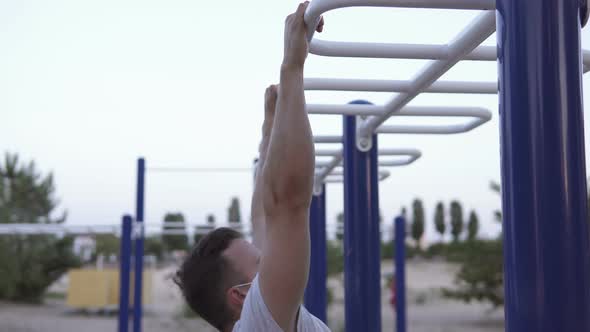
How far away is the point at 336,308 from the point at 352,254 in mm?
11820

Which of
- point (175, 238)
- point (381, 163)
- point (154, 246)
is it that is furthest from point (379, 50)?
point (154, 246)

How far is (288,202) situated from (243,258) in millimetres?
386

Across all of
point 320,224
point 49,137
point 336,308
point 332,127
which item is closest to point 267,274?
point 332,127

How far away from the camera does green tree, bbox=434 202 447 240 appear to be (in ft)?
101

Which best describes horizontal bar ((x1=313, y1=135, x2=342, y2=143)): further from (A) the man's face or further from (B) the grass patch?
(B) the grass patch

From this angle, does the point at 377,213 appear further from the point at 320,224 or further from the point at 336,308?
the point at 336,308

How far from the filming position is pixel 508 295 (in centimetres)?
95

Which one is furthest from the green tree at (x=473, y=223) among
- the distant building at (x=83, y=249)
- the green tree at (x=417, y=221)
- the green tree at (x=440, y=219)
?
the distant building at (x=83, y=249)

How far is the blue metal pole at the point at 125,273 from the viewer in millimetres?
5250

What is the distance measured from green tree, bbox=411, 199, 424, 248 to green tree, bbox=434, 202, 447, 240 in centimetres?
99

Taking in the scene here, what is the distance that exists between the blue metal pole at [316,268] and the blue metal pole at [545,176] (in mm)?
3046

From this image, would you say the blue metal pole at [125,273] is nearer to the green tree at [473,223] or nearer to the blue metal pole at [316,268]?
the blue metal pole at [316,268]

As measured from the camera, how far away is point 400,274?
17.3ft

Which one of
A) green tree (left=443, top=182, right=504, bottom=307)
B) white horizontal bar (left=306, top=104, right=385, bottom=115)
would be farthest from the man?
green tree (left=443, top=182, right=504, bottom=307)
